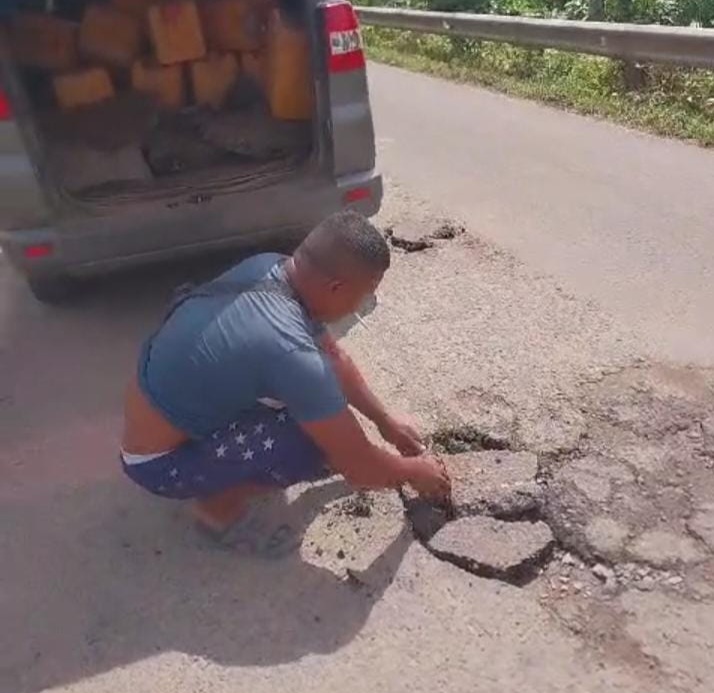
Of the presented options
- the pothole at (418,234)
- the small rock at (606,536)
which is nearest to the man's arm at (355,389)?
the small rock at (606,536)

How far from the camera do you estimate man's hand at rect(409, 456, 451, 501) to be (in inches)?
113

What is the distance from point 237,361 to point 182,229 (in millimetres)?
1808

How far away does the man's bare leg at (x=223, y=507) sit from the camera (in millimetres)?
3029

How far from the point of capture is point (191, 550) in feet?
10.00

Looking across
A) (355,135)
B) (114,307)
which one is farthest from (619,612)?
(114,307)

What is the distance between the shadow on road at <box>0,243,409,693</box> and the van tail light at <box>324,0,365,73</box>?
64.1 inches

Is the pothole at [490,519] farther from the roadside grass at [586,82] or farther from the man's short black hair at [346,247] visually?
the roadside grass at [586,82]

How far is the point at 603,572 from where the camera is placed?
9.12ft

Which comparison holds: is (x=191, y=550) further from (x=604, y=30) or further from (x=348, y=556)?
(x=604, y=30)

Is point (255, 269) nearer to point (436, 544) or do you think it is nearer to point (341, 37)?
point (436, 544)

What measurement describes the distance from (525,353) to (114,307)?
2.03 m

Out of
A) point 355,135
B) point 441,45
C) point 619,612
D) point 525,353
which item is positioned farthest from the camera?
point 441,45

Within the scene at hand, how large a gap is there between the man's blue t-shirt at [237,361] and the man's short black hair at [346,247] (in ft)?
0.52

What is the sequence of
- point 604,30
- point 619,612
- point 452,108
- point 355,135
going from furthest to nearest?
point 452,108 → point 604,30 → point 355,135 → point 619,612
